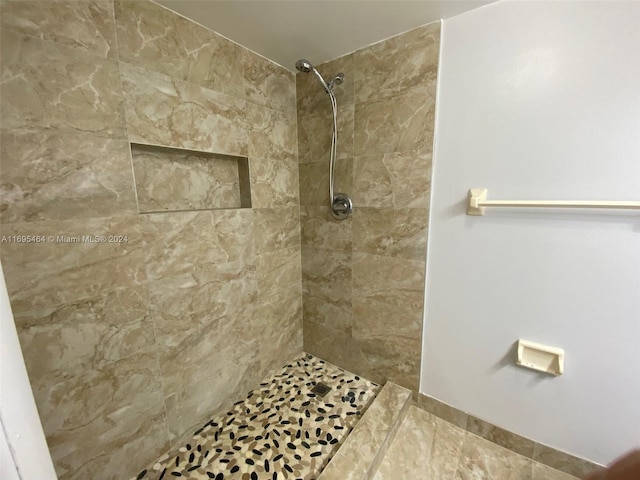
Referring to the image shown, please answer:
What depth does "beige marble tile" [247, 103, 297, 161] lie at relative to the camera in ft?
4.38

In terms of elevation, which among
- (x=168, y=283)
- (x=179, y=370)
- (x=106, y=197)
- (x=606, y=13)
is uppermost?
(x=606, y=13)

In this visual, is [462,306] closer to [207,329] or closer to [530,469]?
[530,469]

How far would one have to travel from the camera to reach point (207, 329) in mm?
1220

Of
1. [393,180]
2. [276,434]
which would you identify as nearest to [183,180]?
[393,180]

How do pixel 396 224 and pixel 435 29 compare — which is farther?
pixel 396 224

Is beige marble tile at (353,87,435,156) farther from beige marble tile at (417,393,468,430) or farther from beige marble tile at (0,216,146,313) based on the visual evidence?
beige marble tile at (417,393,468,430)

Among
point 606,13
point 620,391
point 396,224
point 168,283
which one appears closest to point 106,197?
point 168,283

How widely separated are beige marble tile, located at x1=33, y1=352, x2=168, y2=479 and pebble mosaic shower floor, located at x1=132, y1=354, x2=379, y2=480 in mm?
176

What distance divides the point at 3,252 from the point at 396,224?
57.5 inches

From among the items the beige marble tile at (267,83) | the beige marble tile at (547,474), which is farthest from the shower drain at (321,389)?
the beige marble tile at (267,83)

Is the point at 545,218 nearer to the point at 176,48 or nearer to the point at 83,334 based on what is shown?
the point at 176,48

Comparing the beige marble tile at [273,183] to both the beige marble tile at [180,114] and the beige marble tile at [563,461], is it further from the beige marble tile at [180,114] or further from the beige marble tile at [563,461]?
the beige marble tile at [563,461]

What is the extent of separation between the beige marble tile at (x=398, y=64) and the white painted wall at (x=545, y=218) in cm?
6

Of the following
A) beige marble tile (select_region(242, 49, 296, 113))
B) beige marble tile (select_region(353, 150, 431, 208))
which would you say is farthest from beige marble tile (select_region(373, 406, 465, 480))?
beige marble tile (select_region(242, 49, 296, 113))
